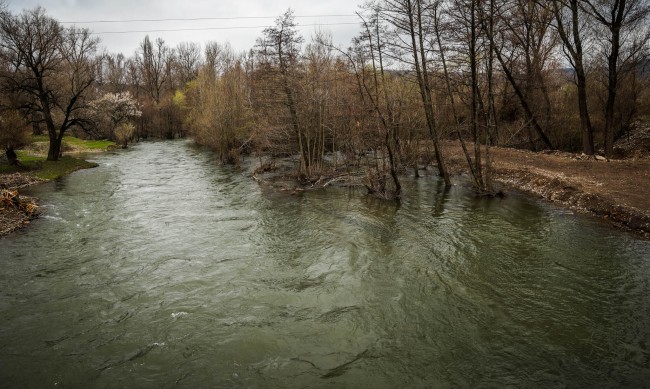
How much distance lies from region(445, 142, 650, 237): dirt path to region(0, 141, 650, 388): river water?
1132 mm

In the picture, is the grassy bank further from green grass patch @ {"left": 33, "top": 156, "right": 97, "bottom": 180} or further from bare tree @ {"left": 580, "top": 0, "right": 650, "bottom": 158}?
bare tree @ {"left": 580, "top": 0, "right": 650, "bottom": 158}

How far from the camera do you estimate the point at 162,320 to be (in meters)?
7.28

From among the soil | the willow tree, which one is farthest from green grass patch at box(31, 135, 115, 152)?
the soil

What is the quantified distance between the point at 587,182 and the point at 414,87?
10949mm

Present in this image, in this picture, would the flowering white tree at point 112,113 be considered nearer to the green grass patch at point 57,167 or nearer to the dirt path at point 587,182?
the green grass patch at point 57,167

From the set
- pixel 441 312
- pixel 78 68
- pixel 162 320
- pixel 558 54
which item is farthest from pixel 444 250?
pixel 78 68

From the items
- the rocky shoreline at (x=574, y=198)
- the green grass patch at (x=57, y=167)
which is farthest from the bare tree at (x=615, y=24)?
the green grass patch at (x=57, y=167)

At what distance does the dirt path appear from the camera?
484 inches

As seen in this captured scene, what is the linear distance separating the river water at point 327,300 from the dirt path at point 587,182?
3.71 feet

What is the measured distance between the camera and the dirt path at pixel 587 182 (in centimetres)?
1228

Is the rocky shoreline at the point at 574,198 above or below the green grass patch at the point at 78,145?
below

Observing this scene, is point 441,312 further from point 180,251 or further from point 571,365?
point 180,251

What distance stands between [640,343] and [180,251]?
11.1m

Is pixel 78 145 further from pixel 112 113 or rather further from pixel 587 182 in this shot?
pixel 587 182
